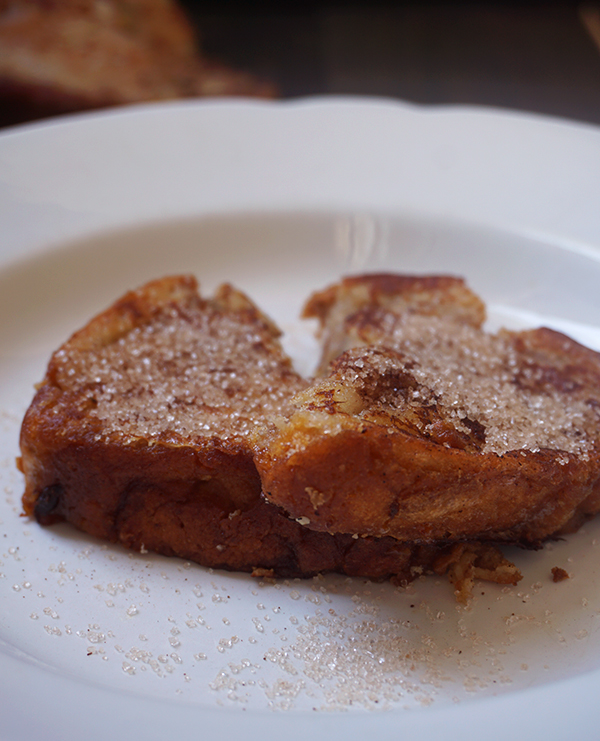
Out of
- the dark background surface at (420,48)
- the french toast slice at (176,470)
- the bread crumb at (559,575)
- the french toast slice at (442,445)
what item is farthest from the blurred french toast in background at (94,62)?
the bread crumb at (559,575)

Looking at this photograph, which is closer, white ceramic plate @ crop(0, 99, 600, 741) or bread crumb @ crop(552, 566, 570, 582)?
white ceramic plate @ crop(0, 99, 600, 741)

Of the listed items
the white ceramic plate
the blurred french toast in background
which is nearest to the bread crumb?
the white ceramic plate

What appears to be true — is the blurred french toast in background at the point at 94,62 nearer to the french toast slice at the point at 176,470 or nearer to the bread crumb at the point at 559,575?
the french toast slice at the point at 176,470

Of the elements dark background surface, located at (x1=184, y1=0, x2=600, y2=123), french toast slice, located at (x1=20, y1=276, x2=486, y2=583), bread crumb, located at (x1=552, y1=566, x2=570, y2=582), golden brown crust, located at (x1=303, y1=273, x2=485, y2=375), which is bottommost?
french toast slice, located at (x1=20, y1=276, x2=486, y2=583)

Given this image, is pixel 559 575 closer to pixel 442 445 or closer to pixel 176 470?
pixel 442 445

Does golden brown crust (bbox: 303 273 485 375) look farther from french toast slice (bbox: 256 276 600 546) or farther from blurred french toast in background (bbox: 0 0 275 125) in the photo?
blurred french toast in background (bbox: 0 0 275 125)

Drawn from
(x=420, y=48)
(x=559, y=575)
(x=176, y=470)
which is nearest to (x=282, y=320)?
(x=176, y=470)

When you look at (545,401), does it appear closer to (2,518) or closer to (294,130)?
(2,518)
